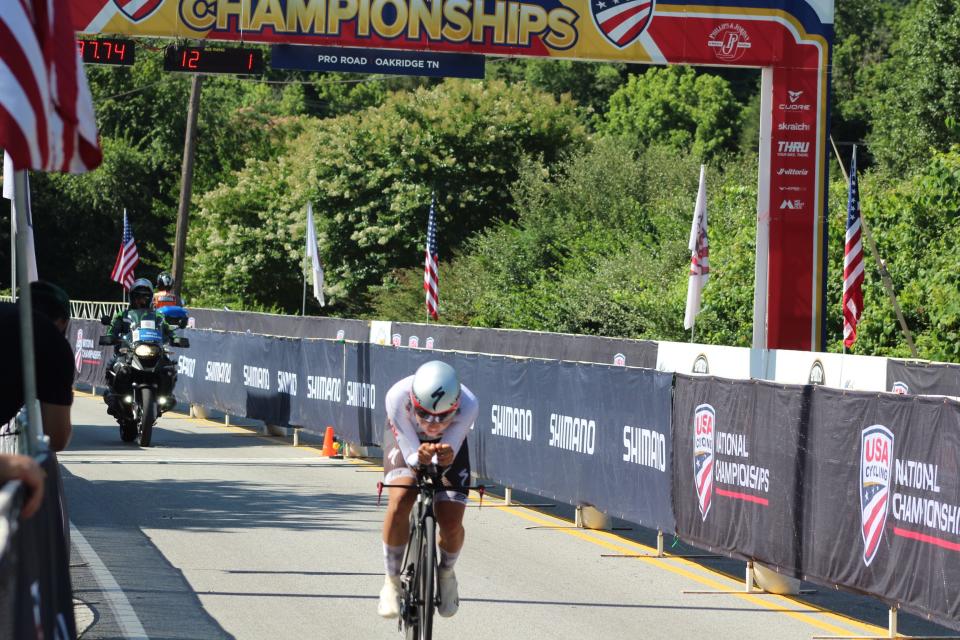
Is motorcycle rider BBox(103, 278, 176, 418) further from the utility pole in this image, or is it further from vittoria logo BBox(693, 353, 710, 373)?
the utility pole

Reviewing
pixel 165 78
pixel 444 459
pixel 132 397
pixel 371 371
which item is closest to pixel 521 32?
pixel 371 371

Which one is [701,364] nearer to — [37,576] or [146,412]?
[146,412]

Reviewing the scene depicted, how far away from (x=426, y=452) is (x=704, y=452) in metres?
4.37

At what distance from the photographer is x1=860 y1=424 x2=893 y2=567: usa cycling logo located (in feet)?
31.4

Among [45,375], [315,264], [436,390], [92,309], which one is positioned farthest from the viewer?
[92,309]

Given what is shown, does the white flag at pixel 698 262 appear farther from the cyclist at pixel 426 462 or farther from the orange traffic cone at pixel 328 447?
the cyclist at pixel 426 462

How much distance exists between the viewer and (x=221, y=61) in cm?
2281

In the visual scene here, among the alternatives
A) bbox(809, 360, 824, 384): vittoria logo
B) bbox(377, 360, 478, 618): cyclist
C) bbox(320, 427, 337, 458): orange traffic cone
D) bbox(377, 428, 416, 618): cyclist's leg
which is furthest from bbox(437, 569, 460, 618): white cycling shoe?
bbox(320, 427, 337, 458): orange traffic cone

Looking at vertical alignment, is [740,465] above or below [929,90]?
below

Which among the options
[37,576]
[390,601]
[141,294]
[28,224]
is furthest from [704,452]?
[141,294]

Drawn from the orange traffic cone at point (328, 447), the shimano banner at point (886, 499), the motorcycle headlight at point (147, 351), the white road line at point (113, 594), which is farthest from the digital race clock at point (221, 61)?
the shimano banner at point (886, 499)

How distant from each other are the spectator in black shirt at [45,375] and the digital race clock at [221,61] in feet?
53.4

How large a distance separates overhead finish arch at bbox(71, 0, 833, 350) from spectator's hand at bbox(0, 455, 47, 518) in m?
17.7

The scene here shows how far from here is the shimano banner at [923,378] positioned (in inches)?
672
